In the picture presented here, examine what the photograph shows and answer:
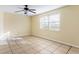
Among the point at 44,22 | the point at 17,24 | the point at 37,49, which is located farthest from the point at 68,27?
the point at 17,24

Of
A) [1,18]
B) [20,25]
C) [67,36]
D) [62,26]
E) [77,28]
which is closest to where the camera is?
[77,28]

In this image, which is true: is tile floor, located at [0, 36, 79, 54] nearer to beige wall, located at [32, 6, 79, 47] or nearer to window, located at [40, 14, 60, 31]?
beige wall, located at [32, 6, 79, 47]

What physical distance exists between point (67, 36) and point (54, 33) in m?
0.94

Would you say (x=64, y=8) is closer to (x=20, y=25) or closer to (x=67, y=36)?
(x=67, y=36)

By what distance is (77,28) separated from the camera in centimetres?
314

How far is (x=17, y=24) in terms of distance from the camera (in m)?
6.35

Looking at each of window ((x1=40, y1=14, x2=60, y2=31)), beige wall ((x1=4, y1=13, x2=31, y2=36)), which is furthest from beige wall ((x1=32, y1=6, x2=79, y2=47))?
beige wall ((x1=4, y1=13, x2=31, y2=36))

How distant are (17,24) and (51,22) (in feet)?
9.57

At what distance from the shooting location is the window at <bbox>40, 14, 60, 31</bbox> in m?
4.29

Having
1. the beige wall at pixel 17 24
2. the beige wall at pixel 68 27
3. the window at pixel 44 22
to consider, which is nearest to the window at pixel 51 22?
the window at pixel 44 22
